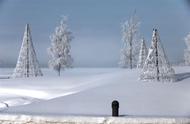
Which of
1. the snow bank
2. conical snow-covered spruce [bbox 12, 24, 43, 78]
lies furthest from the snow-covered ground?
the snow bank

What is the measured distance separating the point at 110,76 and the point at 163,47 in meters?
1.47

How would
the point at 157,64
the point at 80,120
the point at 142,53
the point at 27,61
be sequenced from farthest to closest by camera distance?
the point at 27,61, the point at 142,53, the point at 157,64, the point at 80,120

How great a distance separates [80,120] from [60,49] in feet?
11.2

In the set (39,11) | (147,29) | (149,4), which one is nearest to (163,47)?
(147,29)

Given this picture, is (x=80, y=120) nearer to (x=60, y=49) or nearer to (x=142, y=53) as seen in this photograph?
(x=142, y=53)

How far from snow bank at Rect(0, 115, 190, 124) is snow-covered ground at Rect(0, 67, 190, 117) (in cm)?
33

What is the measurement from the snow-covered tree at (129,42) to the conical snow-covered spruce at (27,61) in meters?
2.16

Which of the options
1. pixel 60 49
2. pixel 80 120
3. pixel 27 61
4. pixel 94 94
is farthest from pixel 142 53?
pixel 27 61

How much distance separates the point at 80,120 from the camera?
17.3 feet

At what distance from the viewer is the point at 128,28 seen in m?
7.35

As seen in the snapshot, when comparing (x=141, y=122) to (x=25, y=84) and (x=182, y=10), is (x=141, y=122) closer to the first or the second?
(x=182, y=10)

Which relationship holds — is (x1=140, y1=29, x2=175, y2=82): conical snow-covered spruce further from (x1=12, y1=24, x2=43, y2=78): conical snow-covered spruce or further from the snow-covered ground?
(x1=12, y1=24, x2=43, y2=78): conical snow-covered spruce

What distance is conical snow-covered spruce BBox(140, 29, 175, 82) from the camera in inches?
277

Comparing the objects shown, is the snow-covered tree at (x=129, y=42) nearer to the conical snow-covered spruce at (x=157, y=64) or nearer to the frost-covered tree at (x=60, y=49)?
the conical snow-covered spruce at (x=157, y=64)
